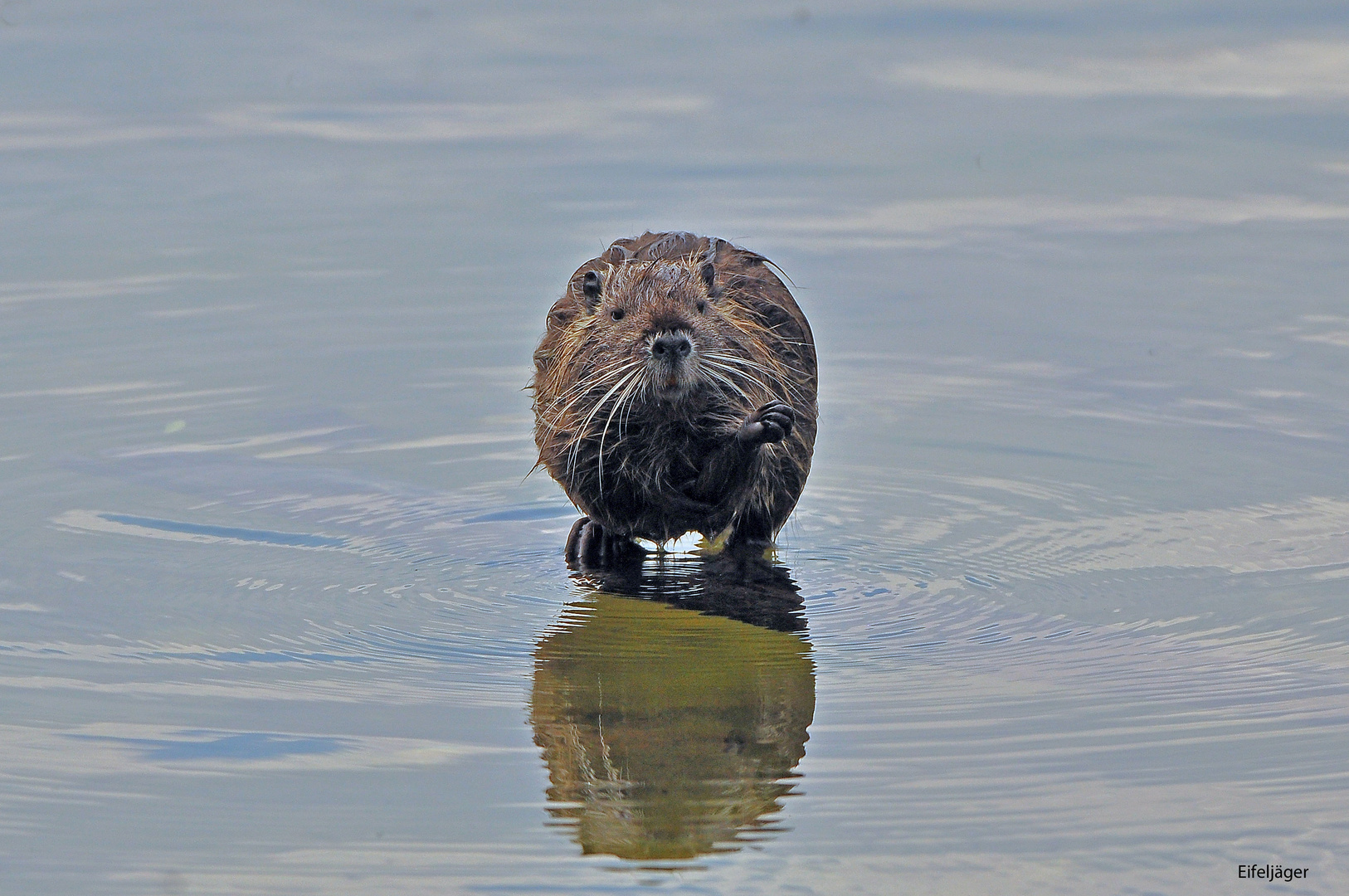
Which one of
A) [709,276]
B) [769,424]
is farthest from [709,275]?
[769,424]

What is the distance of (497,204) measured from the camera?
11.7m

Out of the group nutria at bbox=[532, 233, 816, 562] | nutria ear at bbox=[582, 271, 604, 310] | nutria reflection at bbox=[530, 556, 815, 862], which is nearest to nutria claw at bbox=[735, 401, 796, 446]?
nutria at bbox=[532, 233, 816, 562]

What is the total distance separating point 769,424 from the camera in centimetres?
656

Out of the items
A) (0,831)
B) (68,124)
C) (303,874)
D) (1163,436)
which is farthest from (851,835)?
(68,124)

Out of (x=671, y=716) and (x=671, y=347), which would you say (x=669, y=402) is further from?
(x=671, y=716)

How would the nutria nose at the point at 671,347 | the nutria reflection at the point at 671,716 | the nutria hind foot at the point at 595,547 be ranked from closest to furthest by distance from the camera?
the nutria reflection at the point at 671,716 < the nutria nose at the point at 671,347 < the nutria hind foot at the point at 595,547

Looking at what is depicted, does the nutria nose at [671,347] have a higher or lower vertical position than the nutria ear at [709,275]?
lower

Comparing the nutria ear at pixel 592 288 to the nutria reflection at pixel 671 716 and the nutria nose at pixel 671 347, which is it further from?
the nutria reflection at pixel 671 716

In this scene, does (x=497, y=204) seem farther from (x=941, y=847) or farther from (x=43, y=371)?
(x=941, y=847)

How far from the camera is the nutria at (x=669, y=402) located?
683cm

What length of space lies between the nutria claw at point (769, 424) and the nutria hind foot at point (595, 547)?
107cm

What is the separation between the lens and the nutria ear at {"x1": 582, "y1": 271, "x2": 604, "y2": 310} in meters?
7.24

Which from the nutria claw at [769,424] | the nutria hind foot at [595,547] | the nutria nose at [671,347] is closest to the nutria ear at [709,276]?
the nutria nose at [671,347]

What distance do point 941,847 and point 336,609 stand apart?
269cm
